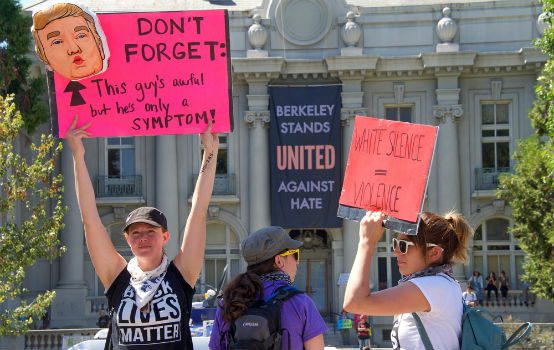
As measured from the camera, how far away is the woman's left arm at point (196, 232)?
6789mm

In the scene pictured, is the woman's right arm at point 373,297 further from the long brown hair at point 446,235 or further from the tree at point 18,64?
the tree at point 18,64

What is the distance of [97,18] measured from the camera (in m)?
7.71

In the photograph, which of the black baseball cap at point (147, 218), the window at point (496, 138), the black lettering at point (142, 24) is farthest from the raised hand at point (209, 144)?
the window at point (496, 138)

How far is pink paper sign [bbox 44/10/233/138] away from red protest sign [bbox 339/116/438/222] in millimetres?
1090

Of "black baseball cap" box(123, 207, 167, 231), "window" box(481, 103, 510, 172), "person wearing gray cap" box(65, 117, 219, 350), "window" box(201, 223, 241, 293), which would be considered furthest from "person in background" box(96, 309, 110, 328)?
"black baseball cap" box(123, 207, 167, 231)

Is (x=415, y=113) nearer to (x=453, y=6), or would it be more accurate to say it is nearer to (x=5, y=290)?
(x=453, y=6)

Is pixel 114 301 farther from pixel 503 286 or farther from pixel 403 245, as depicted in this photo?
pixel 503 286

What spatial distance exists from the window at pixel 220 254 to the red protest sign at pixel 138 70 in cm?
3428

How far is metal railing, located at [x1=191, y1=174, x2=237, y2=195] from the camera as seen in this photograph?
42.1 m

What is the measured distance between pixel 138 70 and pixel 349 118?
33708 millimetres

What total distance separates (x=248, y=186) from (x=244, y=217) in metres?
1.07

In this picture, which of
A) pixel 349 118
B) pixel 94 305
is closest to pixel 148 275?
pixel 94 305

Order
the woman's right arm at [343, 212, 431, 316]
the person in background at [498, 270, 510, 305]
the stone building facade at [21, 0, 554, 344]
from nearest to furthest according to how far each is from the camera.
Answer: the woman's right arm at [343, 212, 431, 316]
the person in background at [498, 270, 510, 305]
the stone building facade at [21, 0, 554, 344]

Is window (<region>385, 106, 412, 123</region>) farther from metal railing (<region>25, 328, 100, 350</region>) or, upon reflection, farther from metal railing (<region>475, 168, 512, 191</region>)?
metal railing (<region>25, 328, 100, 350</region>)
